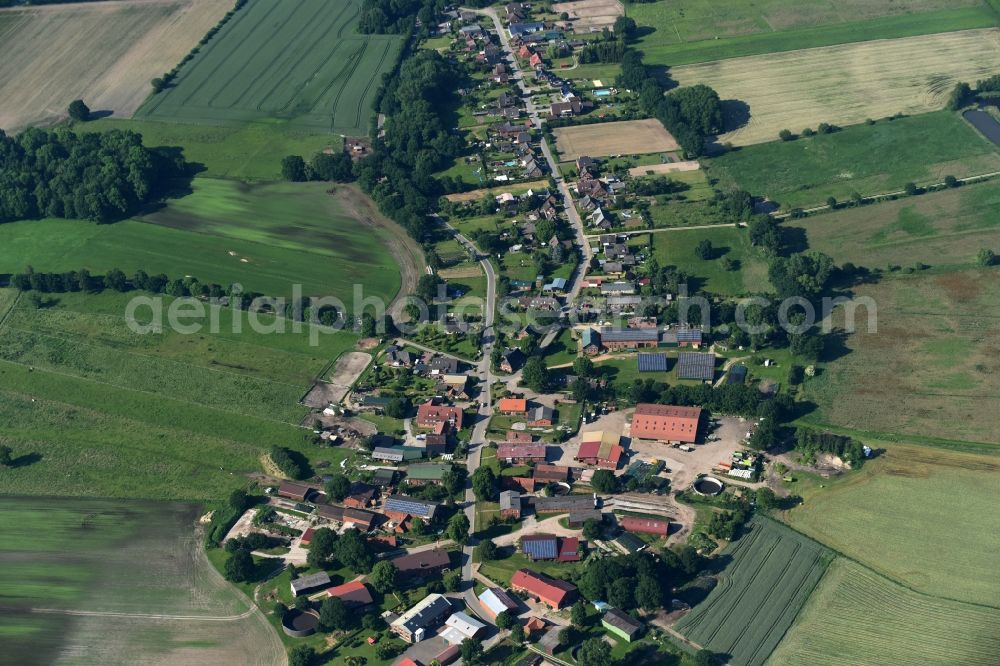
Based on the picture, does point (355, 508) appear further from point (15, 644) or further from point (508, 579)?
point (15, 644)

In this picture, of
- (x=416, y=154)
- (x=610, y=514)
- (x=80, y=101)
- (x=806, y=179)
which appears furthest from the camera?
(x=80, y=101)

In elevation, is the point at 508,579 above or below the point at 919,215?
below

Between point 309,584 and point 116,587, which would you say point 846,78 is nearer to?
point 309,584

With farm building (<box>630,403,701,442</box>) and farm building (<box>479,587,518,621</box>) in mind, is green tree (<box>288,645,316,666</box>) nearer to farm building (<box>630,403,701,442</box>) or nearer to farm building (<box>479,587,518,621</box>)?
farm building (<box>479,587,518,621</box>)

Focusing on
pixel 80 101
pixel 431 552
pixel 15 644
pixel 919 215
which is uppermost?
pixel 80 101

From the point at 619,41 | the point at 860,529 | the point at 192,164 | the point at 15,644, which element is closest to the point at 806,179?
the point at 619,41

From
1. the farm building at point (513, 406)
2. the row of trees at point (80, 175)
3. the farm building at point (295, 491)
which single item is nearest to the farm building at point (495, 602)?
the farm building at point (295, 491)

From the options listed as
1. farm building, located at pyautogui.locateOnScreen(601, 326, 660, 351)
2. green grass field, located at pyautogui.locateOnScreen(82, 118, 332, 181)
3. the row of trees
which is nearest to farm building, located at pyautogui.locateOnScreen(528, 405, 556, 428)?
farm building, located at pyautogui.locateOnScreen(601, 326, 660, 351)
